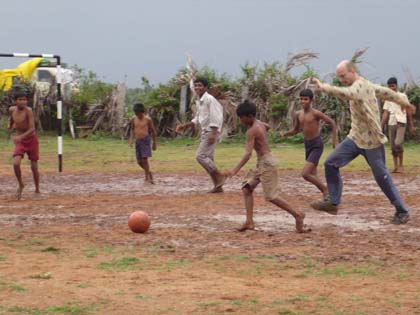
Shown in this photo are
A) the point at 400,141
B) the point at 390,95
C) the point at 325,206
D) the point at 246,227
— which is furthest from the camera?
the point at 400,141

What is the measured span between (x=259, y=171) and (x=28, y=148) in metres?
5.05

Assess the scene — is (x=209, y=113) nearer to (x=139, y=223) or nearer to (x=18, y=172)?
(x=18, y=172)

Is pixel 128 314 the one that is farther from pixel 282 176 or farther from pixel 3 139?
pixel 3 139

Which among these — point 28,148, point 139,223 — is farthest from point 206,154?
point 139,223

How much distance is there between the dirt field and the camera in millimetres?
6793

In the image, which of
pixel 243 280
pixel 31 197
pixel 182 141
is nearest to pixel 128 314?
pixel 243 280

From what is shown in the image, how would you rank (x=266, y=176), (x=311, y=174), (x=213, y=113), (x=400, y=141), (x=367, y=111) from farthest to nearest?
(x=400, y=141) → (x=213, y=113) → (x=311, y=174) → (x=367, y=111) → (x=266, y=176)

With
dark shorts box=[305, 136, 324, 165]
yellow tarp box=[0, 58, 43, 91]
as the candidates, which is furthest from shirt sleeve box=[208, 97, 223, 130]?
yellow tarp box=[0, 58, 43, 91]

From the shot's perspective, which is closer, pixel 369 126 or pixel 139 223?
pixel 139 223

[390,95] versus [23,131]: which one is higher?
[390,95]

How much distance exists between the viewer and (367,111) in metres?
10.8

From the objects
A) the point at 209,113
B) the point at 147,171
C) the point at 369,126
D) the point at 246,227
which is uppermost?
the point at 369,126

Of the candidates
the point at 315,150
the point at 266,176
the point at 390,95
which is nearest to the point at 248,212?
the point at 266,176

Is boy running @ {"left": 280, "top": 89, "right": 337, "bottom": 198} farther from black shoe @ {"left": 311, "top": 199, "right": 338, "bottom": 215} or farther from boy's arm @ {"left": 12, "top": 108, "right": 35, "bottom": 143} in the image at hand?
boy's arm @ {"left": 12, "top": 108, "right": 35, "bottom": 143}
